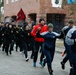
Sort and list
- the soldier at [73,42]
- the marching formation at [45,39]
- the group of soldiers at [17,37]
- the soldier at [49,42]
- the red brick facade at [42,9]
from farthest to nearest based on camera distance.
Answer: the red brick facade at [42,9]
the group of soldiers at [17,37]
the soldier at [49,42]
the marching formation at [45,39]
the soldier at [73,42]

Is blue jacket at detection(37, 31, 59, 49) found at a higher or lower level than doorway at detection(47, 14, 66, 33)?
higher

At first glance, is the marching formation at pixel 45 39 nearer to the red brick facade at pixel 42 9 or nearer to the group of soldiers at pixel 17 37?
the group of soldiers at pixel 17 37

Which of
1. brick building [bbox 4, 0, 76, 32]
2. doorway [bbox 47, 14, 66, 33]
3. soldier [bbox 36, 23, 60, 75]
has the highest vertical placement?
soldier [bbox 36, 23, 60, 75]

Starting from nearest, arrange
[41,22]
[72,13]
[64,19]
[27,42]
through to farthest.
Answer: [41,22] → [27,42] → [72,13] → [64,19]

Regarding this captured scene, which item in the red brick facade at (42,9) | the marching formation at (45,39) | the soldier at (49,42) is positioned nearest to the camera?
the marching formation at (45,39)

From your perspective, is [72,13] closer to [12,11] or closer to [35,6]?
[35,6]

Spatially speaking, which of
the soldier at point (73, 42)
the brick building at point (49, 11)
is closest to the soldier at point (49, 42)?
the soldier at point (73, 42)

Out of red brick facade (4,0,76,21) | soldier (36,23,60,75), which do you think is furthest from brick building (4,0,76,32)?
soldier (36,23,60,75)

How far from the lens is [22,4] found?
35.7 meters

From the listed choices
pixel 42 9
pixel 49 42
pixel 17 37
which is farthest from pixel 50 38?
pixel 42 9

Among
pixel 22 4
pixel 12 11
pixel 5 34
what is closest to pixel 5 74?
pixel 5 34

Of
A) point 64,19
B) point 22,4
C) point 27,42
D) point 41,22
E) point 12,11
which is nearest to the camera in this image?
point 41,22

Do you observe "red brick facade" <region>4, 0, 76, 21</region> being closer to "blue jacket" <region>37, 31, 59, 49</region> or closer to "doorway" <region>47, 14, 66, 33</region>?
"doorway" <region>47, 14, 66, 33</region>

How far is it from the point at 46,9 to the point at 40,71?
20.0 m
